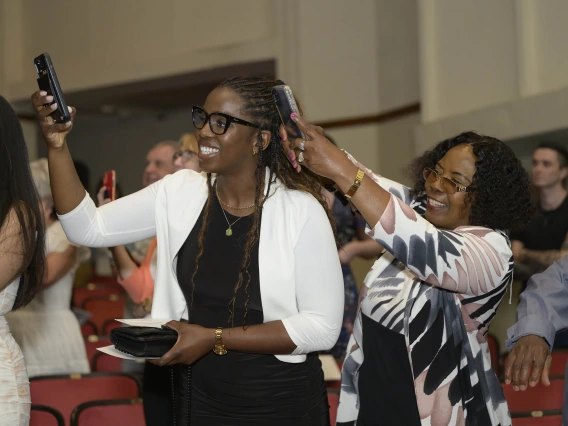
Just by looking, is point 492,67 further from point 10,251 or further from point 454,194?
point 10,251

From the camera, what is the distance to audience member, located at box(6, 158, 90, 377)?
3.83m

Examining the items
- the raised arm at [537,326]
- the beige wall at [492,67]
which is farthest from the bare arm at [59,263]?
the beige wall at [492,67]

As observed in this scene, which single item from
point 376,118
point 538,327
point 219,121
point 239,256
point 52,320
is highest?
point 376,118

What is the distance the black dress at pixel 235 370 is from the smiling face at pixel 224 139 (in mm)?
178

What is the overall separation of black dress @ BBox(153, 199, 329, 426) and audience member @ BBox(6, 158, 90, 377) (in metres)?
1.79

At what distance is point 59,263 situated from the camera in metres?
3.80

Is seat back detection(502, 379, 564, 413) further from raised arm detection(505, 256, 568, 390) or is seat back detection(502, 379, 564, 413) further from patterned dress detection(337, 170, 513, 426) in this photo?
raised arm detection(505, 256, 568, 390)

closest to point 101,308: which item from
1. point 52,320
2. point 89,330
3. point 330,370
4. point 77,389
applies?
point 89,330

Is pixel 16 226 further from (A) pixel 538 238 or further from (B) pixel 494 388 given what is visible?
(A) pixel 538 238

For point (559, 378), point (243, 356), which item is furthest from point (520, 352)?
point (559, 378)

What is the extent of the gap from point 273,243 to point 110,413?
130 cm

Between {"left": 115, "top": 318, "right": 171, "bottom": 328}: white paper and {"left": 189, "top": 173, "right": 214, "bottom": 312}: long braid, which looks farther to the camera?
{"left": 189, "top": 173, "right": 214, "bottom": 312}: long braid

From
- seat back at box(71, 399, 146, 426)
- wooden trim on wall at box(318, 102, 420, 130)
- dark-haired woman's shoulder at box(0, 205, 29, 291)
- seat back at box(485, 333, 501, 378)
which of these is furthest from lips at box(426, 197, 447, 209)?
wooden trim on wall at box(318, 102, 420, 130)

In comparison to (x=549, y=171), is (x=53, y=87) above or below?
above
